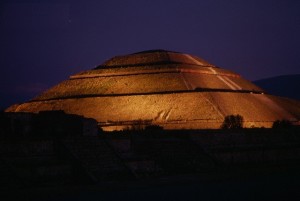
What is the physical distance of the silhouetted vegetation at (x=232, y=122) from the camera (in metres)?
54.5

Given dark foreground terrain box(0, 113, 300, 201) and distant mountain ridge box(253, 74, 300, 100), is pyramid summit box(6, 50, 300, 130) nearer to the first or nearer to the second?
dark foreground terrain box(0, 113, 300, 201)

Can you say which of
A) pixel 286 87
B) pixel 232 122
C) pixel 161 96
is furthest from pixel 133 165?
pixel 286 87

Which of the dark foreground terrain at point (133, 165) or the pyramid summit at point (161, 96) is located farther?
the pyramid summit at point (161, 96)

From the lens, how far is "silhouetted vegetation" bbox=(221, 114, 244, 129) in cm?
5453

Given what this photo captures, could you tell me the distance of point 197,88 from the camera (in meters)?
64.4

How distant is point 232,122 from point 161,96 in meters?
10.5

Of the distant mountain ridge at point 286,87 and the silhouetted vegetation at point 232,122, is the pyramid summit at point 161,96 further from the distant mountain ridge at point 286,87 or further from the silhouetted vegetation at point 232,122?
the distant mountain ridge at point 286,87

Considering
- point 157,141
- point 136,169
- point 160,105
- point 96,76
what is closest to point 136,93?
point 160,105

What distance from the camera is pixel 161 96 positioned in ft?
208

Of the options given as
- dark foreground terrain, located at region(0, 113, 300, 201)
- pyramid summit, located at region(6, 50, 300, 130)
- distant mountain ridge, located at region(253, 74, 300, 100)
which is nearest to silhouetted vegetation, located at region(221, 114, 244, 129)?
pyramid summit, located at region(6, 50, 300, 130)

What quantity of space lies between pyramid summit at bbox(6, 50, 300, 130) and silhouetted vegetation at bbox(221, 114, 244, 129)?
5.13 ft

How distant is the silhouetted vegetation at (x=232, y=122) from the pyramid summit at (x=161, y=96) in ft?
5.13

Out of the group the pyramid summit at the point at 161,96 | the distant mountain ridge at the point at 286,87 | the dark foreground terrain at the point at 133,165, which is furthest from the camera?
the distant mountain ridge at the point at 286,87

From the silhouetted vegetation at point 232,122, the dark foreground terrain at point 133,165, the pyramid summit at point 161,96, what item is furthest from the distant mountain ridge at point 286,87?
the dark foreground terrain at point 133,165
